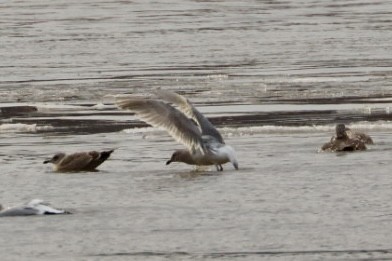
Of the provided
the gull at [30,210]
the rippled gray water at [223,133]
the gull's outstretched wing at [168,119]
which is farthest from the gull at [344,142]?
the gull at [30,210]

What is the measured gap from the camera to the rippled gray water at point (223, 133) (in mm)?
10328

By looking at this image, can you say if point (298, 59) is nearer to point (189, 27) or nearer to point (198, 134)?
point (189, 27)

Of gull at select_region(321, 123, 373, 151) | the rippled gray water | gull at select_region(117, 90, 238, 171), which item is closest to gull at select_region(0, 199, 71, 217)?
the rippled gray water

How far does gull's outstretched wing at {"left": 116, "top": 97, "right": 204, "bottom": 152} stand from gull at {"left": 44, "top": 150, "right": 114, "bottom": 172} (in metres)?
0.52

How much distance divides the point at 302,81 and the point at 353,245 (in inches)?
523

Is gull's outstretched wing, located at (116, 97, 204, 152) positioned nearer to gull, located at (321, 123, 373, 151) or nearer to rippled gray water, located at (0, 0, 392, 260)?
rippled gray water, located at (0, 0, 392, 260)

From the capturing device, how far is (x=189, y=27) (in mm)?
36531

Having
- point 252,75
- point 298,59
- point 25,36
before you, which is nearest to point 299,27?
point 25,36

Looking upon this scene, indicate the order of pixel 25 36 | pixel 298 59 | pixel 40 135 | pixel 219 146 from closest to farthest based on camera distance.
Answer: pixel 219 146, pixel 40 135, pixel 298 59, pixel 25 36

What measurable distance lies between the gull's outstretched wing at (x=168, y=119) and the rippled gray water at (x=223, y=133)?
0.32m

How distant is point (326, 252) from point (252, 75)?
48.3 ft

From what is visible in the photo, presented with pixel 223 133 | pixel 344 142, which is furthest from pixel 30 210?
pixel 223 133

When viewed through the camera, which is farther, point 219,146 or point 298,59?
point 298,59

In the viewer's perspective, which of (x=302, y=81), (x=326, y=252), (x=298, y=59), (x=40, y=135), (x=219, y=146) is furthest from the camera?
(x=298, y=59)
